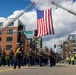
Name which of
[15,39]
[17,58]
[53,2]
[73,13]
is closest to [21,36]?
[15,39]

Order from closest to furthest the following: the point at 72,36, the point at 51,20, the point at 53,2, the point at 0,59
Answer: the point at 0,59
the point at 51,20
the point at 53,2
the point at 72,36

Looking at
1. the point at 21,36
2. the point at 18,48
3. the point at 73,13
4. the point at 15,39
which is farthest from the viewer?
the point at 21,36

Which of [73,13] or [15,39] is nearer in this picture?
[73,13]

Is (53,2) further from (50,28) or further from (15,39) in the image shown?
(15,39)

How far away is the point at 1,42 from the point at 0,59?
79.7m

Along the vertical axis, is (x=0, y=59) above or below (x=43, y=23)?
below

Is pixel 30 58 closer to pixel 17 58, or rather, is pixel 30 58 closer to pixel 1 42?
pixel 17 58

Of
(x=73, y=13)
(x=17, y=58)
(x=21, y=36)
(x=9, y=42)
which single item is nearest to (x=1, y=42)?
(x=9, y=42)

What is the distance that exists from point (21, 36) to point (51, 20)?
252 feet

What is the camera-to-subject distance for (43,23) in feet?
116

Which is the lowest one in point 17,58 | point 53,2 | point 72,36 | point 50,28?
point 17,58

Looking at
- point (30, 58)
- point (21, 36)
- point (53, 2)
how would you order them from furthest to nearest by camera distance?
point (21, 36) → point (53, 2) → point (30, 58)

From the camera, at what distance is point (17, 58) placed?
18.9 meters

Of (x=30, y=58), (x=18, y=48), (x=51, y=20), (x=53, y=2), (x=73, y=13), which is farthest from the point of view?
(x=53, y=2)
